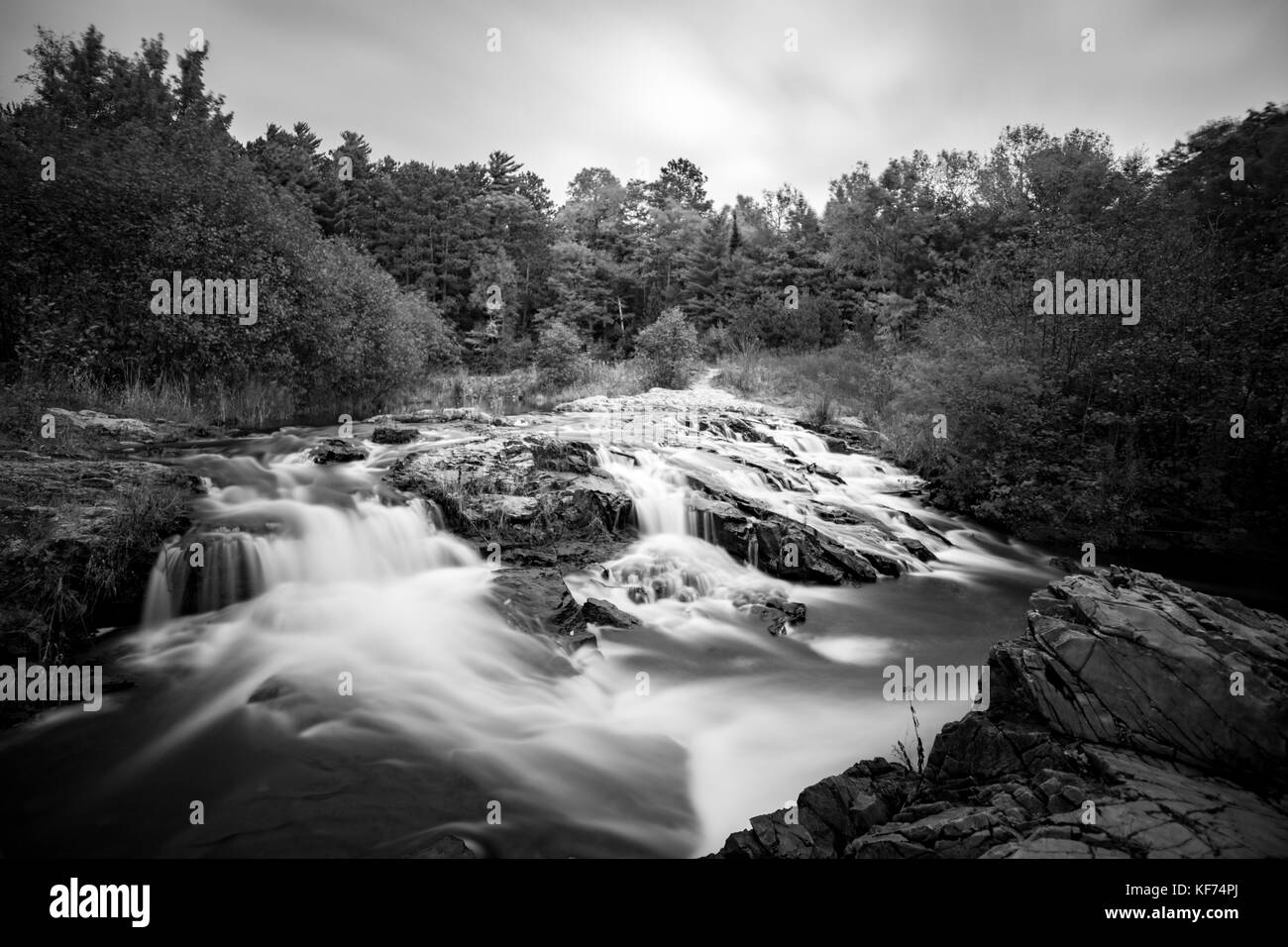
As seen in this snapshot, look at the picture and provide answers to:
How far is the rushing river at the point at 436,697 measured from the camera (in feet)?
13.0

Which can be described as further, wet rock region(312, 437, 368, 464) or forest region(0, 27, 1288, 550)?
forest region(0, 27, 1288, 550)

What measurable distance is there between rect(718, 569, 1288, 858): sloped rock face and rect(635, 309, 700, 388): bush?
71.3ft

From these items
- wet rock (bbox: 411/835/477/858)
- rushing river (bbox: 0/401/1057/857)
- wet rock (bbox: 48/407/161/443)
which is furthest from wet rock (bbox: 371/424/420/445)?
wet rock (bbox: 411/835/477/858)

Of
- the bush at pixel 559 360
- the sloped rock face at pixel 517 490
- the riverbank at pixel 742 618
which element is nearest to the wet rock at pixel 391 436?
the riverbank at pixel 742 618

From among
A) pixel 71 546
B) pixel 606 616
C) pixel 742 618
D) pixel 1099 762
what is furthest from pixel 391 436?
pixel 1099 762

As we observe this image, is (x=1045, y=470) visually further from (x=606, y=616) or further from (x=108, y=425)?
(x=108, y=425)

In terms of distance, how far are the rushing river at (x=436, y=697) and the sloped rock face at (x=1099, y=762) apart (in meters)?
1.03

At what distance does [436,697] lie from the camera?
218 inches

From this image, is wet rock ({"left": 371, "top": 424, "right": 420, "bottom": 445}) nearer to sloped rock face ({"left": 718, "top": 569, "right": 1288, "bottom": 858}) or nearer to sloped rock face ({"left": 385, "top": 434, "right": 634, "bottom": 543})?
sloped rock face ({"left": 385, "top": 434, "right": 634, "bottom": 543})

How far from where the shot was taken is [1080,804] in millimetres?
2717

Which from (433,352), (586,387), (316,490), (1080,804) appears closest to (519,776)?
(1080,804)

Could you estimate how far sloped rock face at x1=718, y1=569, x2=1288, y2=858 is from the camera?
2.59 metres

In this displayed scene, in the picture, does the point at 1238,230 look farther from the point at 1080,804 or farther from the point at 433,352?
the point at 433,352

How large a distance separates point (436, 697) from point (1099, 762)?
5.20 metres
